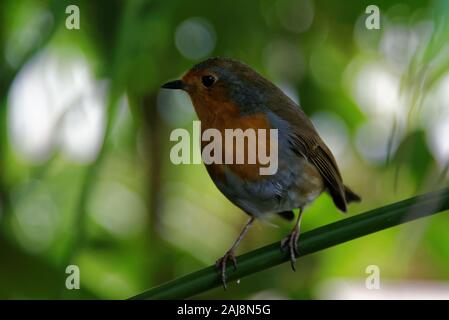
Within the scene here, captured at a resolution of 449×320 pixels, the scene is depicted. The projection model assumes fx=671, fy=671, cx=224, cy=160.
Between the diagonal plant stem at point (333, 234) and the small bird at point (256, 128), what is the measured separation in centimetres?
53

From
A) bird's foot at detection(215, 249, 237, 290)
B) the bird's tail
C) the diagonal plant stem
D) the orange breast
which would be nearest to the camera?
the diagonal plant stem

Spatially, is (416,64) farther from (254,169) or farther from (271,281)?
(271,281)

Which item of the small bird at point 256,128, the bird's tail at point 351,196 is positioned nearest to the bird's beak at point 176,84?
the small bird at point 256,128

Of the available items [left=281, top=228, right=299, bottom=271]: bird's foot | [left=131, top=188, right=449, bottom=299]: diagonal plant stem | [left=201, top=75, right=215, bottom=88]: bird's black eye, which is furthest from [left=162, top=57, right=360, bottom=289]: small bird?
[left=131, top=188, right=449, bottom=299]: diagonal plant stem

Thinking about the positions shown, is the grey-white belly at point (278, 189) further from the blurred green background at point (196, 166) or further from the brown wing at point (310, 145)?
the blurred green background at point (196, 166)

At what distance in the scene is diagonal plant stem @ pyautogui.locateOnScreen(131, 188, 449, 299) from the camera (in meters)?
0.98

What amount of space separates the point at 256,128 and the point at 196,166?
1.56 ft

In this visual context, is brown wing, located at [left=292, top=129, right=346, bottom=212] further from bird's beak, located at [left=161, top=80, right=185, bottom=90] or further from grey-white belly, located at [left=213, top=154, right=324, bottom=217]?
bird's beak, located at [left=161, top=80, right=185, bottom=90]

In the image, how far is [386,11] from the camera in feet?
6.10

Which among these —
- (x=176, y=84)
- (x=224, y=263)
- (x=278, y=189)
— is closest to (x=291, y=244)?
(x=224, y=263)

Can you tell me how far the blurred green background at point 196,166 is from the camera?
1.92m

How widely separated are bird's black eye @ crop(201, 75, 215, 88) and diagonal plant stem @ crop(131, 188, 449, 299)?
28.4 inches

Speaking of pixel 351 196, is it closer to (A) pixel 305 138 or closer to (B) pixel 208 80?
(A) pixel 305 138
